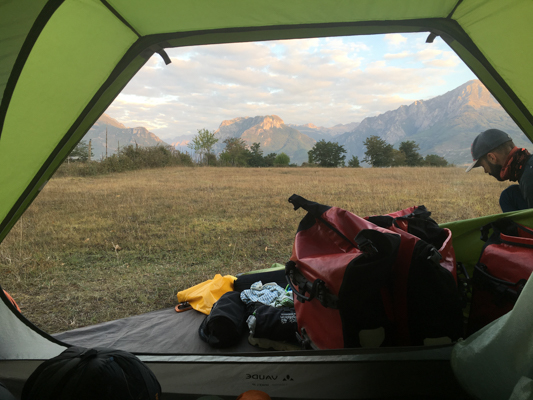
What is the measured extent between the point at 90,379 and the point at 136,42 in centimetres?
141

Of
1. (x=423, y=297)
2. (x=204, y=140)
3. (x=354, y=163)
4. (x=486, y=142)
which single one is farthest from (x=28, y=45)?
(x=204, y=140)

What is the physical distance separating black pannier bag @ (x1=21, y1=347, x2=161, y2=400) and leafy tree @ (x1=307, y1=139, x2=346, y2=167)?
7468 millimetres

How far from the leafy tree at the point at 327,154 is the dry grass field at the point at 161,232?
2114 millimetres

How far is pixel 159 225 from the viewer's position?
385 cm

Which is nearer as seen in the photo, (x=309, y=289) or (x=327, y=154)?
(x=309, y=289)

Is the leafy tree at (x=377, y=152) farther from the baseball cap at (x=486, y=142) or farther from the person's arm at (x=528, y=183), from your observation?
the person's arm at (x=528, y=183)

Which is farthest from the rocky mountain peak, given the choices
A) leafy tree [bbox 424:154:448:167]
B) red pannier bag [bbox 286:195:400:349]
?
red pannier bag [bbox 286:195:400:349]

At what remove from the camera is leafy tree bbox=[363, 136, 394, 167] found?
5970 millimetres

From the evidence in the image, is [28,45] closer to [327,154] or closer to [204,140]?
[327,154]

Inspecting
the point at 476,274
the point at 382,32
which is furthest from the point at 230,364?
the point at 382,32

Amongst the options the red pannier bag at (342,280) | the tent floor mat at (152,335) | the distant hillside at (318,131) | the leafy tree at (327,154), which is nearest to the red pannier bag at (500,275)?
the red pannier bag at (342,280)

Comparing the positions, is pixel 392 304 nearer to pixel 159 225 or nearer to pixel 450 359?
pixel 450 359

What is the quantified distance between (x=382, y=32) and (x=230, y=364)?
164 centimetres

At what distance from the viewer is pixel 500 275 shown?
1.06 metres
